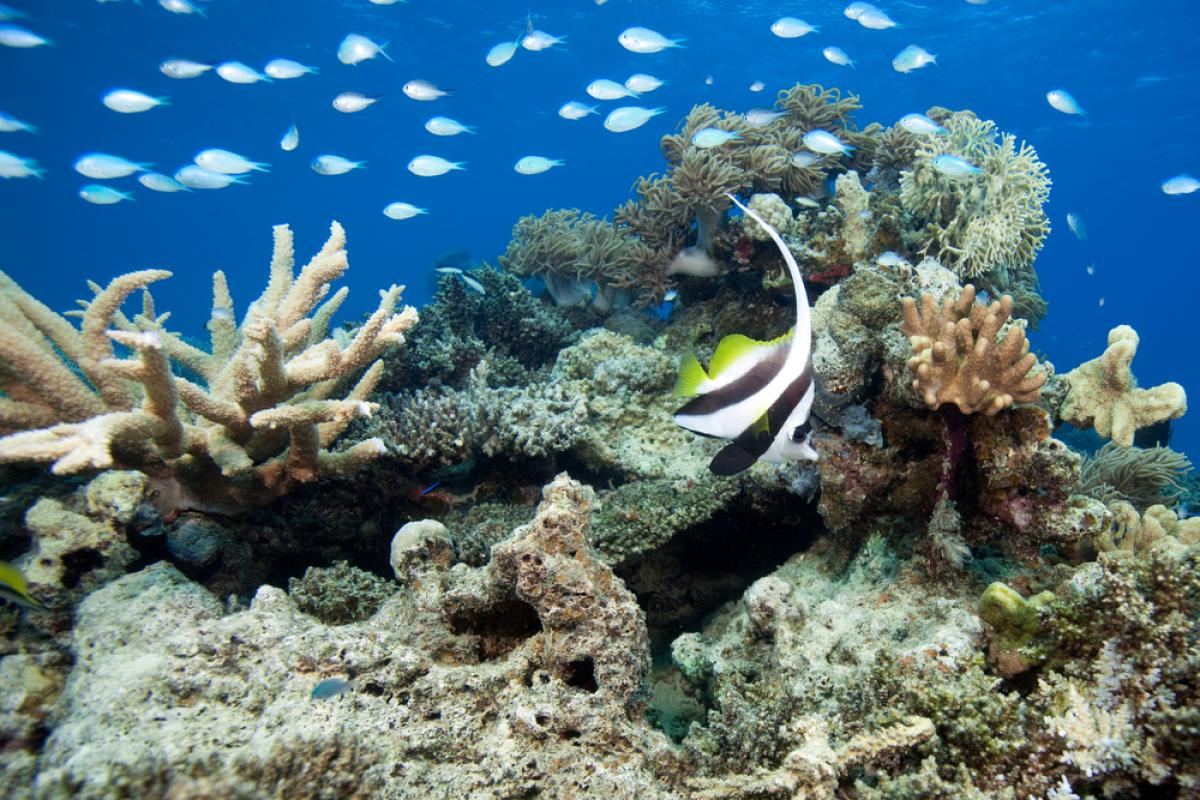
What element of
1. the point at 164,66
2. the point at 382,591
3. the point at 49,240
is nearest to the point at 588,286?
the point at 382,591

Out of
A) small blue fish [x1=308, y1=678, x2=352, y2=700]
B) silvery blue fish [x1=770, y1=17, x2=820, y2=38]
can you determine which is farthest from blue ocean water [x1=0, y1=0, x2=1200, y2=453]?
small blue fish [x1=308, y1=678, x2=352, y2=700]

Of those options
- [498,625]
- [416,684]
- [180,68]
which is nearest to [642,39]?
[180,68]

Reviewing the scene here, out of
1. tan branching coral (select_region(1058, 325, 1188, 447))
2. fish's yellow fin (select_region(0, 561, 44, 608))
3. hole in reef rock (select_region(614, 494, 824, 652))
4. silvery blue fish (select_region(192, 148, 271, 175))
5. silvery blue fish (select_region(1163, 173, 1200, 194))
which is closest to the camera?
fish's yellow fin (select_region(0, 561, 44, 608))

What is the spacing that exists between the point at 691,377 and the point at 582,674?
132cm

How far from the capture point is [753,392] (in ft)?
6.21

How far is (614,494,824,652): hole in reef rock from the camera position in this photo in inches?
163

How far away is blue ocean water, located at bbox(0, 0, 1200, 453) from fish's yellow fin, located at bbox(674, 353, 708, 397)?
1188 cm

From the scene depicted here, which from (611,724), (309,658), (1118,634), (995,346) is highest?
(995,346)

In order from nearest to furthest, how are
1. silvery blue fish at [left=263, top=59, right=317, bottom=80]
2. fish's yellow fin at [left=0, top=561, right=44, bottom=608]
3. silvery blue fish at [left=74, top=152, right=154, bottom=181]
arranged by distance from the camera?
fish's yellow fin at [left=0, top=561, right=44, bottom=608], silvery blue fish at [left=74, top=152, right=154, bottom=181], silvery blue fish at [left=263, top=59, right=317, bottom=80]

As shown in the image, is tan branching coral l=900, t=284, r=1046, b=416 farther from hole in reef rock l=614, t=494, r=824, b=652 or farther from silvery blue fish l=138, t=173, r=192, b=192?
silvery blue fish l=138, t=173, r=192, b=192

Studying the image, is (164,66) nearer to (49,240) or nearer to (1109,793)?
(1109,793)

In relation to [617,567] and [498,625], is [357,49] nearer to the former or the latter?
[617,567]

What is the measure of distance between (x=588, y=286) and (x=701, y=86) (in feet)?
192

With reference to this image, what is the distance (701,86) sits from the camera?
57.6m
